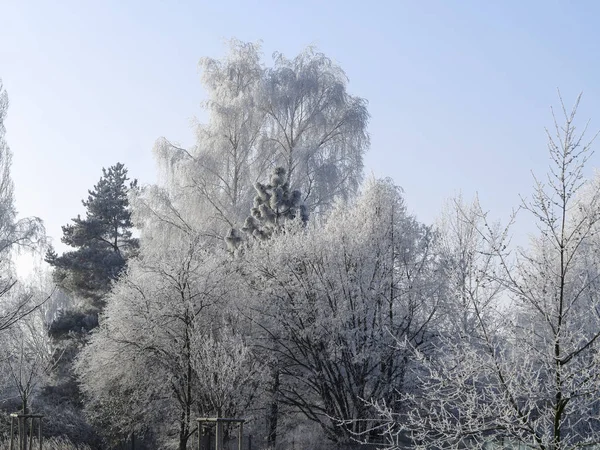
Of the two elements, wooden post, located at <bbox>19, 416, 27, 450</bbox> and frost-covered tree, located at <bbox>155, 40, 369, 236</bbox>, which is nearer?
wooden post, located at <bbox>19, 416, 27, 450</bbox>

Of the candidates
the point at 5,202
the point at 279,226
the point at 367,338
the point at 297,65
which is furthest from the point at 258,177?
the point at 367,338

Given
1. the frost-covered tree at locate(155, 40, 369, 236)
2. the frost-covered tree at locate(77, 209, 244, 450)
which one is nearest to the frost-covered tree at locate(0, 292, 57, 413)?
the frost-covered tree at locate(77, 209, 244, 450)

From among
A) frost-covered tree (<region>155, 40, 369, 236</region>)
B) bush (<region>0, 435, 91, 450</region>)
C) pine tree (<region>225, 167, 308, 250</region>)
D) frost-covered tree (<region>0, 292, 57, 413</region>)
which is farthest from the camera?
frost-covered tree (<region>155, 40, 369, 236</region>)

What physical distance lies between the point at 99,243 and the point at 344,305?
50.9 ft

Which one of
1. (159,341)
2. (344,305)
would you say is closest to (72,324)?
(159,341)

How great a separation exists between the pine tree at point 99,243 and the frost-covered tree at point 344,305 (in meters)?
9.04

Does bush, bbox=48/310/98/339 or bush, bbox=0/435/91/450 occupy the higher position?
bush, bbox=48/310/98/339

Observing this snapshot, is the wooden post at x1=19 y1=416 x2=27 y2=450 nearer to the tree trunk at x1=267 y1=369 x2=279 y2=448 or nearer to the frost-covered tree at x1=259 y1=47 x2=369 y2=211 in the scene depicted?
the tree trunk at x1=267 y1=369 x2=279 y2=448

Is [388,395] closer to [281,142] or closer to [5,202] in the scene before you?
[281,142]

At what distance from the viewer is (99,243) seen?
32.5m

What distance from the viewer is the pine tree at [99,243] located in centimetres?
3075

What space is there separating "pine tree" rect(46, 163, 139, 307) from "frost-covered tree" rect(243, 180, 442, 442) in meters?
9.04

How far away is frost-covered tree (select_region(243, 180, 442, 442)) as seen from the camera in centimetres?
2025

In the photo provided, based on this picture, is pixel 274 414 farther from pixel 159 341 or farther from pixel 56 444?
pixel 56 444
